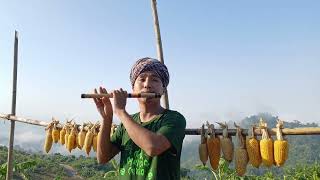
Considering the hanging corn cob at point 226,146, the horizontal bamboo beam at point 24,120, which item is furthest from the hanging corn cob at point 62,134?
the hanging corn cob at point 226,146

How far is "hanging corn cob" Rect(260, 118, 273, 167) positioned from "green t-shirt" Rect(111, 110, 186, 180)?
883mm

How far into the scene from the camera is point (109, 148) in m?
3.38

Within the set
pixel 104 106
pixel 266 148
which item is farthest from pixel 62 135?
pixel 266 148

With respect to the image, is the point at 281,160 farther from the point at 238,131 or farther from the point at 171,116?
the point at 171,116

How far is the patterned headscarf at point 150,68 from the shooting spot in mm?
3173

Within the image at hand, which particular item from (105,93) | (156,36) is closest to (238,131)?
(105,93)

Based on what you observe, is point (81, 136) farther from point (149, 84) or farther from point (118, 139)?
point (149, 84)

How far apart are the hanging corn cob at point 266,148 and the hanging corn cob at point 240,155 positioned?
153 millimetres

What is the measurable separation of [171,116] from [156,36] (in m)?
2.78

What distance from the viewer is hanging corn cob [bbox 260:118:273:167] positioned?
351 cm

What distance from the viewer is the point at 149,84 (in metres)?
3.15

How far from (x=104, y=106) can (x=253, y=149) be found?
1.31 m

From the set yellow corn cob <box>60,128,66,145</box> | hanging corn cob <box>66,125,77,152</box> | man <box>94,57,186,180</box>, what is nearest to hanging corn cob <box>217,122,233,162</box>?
man <box>94,57,186,180</box>

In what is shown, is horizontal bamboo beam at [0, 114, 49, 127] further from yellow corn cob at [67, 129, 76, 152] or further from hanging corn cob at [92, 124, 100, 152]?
hanging corn cob at [92, 124, 100, 152]
